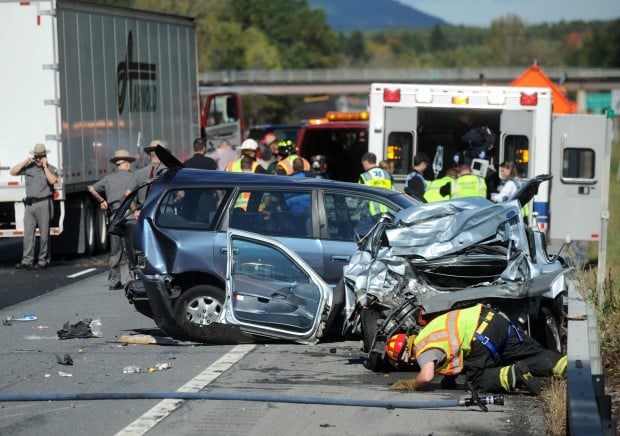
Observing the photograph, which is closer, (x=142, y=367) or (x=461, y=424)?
(x=461, y=424)

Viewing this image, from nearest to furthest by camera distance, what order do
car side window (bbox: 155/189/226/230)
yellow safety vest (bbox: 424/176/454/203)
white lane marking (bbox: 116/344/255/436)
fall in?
white lane marking (bbox: 116/344/255/436) < car side window (bbox: 155/189/226/230) < yellow safety vest (bbox: 424/176/454/203)

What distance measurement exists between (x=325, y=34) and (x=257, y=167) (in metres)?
153

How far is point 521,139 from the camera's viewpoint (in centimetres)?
1642

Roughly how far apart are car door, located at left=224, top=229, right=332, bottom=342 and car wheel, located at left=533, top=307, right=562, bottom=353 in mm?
1797

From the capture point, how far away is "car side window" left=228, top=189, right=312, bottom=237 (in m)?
11.0

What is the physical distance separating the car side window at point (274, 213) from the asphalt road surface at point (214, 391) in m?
1.11

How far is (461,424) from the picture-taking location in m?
7.54

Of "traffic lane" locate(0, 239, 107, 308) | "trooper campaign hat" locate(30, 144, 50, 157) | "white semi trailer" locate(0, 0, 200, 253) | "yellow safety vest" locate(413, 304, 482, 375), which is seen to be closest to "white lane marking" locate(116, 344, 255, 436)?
"yellow safety vest" locate(413, 304, 482, 375)

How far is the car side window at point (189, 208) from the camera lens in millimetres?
11055

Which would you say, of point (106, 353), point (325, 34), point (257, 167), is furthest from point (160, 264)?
point (325, 34)

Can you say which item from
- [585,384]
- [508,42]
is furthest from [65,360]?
[508,42]

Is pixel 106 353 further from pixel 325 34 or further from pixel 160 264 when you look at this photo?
pixel 325 34

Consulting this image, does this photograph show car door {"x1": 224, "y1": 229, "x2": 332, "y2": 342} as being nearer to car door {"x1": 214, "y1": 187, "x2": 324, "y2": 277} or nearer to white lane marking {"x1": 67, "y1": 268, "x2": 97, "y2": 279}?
car door {"x1": 214, "y1": 187, "x2": 324, "y2": 277}

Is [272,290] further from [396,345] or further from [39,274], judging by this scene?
[39,274]
